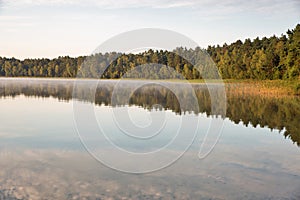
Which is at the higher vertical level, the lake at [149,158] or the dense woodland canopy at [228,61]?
the dense woodland canopy at [228,61]

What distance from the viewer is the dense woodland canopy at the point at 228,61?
Answer: 224 feet

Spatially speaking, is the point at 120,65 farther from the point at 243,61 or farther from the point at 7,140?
the point at 7,140

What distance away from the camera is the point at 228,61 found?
327 ft

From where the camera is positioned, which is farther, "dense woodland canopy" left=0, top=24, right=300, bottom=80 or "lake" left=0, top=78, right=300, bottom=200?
"dense woodland canopy" left=0, top=24, right=300, bottom=80

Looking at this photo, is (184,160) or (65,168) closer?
(65,168)

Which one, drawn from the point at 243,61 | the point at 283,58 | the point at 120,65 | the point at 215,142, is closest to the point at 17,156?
the point at 215,142

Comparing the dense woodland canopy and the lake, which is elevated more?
the dense woodland canopy

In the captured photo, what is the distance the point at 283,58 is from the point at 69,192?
65.5m

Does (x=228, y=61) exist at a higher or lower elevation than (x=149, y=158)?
higher

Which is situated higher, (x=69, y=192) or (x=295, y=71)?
(x=295, y=71)

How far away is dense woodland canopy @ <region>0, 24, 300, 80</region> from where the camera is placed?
6828cm

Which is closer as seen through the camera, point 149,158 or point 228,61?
point 149,158

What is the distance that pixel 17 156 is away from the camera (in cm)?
1418

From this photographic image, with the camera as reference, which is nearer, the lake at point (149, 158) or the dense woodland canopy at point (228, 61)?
the lake at point (149, 158)
